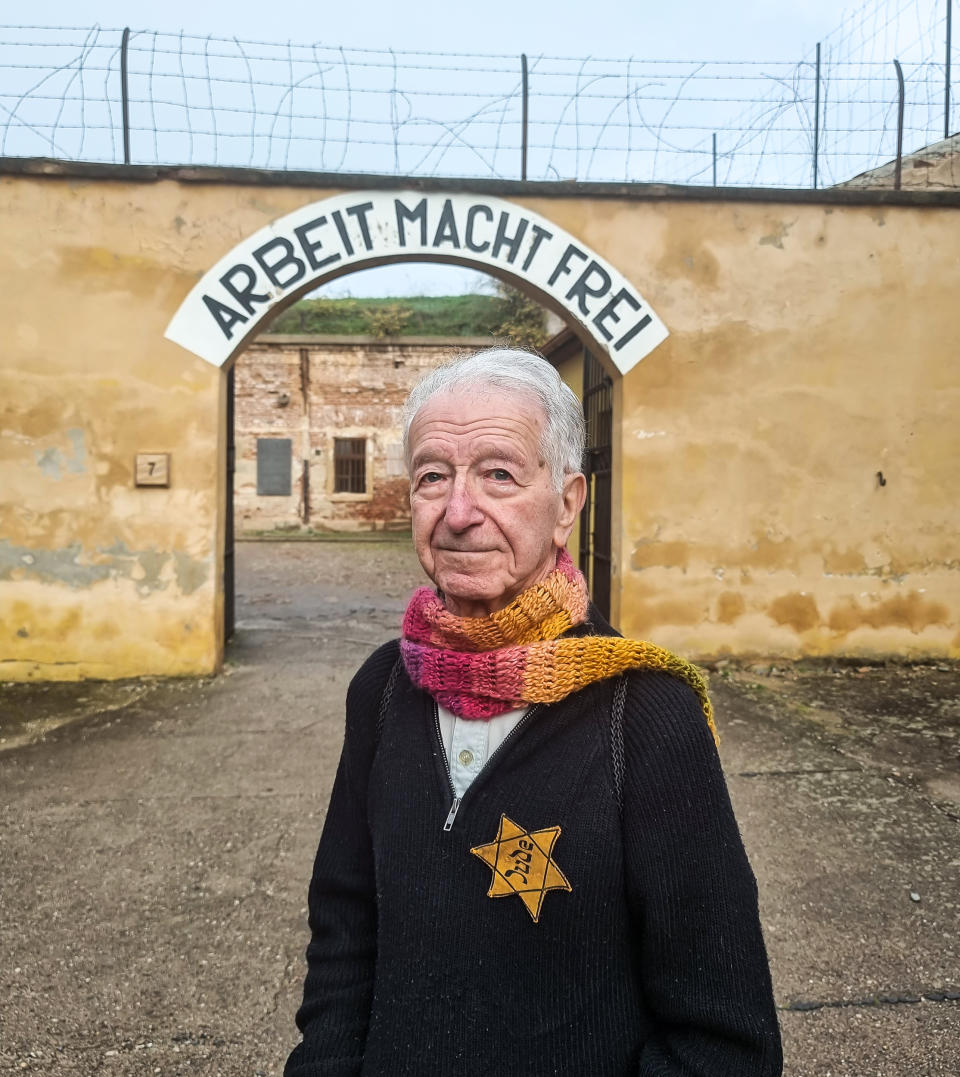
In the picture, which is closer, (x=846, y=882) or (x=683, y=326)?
(x=846, y=882)

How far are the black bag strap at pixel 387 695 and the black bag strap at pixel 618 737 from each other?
41cm

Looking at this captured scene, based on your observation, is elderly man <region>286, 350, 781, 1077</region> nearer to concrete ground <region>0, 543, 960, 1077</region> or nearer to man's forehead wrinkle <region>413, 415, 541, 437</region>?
man's forehead wrinkle <region>413, 415, 541, 437</region>

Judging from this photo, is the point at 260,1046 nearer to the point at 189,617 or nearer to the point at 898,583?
the point at 189,617

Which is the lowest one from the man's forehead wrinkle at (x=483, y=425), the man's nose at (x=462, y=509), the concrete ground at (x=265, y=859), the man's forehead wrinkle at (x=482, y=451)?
the concrete ground at (x=265, y=859)

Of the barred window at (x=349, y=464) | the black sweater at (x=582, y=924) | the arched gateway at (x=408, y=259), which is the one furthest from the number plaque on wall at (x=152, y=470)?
the barred window at (x=349, y=464)

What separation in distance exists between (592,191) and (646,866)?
6199 mm

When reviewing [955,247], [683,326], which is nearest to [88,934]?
[683,326]

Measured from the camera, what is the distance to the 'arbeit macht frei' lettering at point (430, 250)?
621cm

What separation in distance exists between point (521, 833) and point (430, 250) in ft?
19.2

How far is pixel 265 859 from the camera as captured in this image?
11.7 feet

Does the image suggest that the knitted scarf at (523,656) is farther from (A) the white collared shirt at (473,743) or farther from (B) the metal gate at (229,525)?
(B) the metal gate at (229,525)

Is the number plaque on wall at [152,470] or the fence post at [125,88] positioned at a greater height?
the fence post at [125,88]

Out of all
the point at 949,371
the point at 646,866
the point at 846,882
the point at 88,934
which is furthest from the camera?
the point at 949,371

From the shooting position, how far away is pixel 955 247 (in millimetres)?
6691
